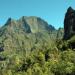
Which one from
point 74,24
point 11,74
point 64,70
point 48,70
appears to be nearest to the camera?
point 64,70

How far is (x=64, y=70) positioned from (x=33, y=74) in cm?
1305

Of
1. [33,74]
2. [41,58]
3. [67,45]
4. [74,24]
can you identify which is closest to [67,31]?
[74,24]

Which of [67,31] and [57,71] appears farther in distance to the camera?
[67,31]

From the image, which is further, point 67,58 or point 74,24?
point 74,24

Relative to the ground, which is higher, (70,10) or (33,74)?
(70,10)

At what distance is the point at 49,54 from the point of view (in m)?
130

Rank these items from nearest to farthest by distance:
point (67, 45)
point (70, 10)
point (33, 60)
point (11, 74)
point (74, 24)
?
1. point (11, 74)
2. point (33, 60)
3. point (67, 45)
4. point (74, 24)
5. point (70, 10)

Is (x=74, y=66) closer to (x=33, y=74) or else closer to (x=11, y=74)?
(x=33, y=74)

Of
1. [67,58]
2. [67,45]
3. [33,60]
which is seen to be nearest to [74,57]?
[67,58]

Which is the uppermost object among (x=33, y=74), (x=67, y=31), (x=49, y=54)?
(x=67, y=31)

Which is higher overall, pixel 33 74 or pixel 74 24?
pixel 74 24

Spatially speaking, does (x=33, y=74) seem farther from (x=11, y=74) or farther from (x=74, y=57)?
(x=11, y=74)

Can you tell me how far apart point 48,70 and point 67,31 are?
102m

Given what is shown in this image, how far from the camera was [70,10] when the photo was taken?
193125 millimetres
